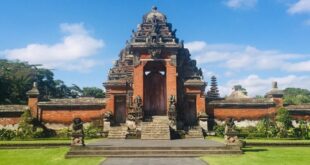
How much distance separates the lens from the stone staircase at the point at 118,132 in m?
25.1

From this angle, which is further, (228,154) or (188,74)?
Result: (188,74)

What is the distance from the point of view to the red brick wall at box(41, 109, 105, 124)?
2838 centimetres

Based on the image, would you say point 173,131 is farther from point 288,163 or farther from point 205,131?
point 288,163

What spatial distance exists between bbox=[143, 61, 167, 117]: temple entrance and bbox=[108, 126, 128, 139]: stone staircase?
3.29m

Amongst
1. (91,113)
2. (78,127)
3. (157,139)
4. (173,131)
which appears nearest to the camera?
(78,127)

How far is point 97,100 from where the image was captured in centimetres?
2908

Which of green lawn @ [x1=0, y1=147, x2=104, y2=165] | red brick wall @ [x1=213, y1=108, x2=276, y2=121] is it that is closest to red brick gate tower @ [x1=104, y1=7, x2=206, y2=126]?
red brick wall @ [x1=213, y1=108, x2=276, y2=121]

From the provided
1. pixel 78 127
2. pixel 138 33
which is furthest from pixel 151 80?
pixel 78 127

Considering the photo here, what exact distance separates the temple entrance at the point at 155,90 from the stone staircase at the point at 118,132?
3.29m

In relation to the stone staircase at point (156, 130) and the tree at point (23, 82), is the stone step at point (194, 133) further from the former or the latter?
the tree at point (23, 82)

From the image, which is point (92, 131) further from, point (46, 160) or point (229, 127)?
point (229, 127)

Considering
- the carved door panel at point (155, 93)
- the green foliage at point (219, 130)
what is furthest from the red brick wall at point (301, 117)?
the carved door panel at point (155, 93)

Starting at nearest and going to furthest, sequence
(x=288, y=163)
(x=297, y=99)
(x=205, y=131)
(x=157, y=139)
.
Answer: (x=288, y=163) → (x=157, y=139) → (x=205, y=131) → (x=297, y=99)

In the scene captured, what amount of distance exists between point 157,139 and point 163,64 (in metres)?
7.05
